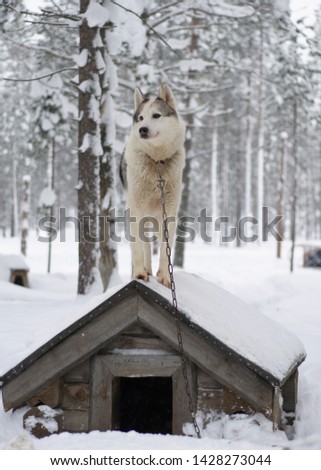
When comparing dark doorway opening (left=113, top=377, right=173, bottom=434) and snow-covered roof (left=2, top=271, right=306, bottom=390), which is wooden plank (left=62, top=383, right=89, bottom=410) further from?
dark doorway opening (left=113, top=377, right=173, bottom=434)

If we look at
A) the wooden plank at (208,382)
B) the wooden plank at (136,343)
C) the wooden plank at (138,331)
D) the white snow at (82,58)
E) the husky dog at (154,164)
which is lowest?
the wooden plank at (208,382)

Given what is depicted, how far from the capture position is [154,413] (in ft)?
19.4

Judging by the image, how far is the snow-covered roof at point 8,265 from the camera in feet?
42.8

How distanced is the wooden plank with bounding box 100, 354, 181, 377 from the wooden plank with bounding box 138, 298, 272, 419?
0.53 ft

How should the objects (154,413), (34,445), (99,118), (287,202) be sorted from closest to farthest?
1. (34,445)
2. (154,413)
3. (99,118)
4. (287,202)

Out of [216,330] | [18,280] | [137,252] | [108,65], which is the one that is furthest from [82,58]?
[18,280]

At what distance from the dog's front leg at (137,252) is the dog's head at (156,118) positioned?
80 cm

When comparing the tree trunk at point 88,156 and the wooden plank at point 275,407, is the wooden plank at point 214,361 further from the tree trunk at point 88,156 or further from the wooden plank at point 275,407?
the tree trunk at point 88,156

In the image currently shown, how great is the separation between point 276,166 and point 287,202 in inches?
322

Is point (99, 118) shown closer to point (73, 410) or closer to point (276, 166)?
point (73, 410)

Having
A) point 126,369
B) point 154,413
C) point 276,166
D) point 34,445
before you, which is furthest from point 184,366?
point 276,166

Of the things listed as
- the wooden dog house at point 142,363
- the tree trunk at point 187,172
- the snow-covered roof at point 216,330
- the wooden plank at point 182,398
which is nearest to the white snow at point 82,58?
the snow-covered roof at point 216,330

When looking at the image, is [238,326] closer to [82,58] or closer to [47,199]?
[82,58]

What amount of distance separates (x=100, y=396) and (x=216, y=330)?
3.77 feet
